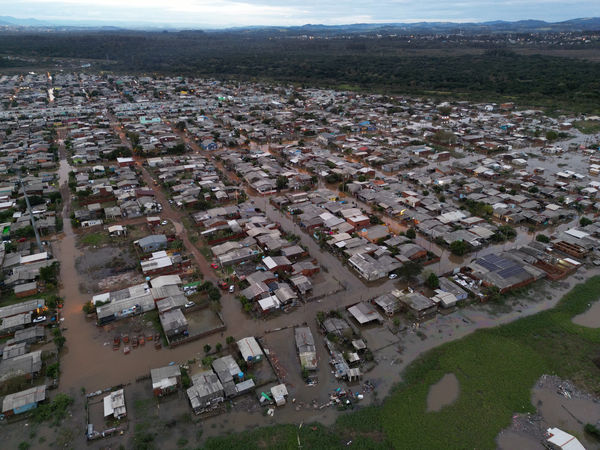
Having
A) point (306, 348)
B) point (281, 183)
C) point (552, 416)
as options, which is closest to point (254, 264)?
point (306, 348)

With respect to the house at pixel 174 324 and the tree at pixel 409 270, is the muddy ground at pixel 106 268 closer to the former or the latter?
the house at pixel 174 324

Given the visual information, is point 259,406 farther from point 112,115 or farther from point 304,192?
point 112,115

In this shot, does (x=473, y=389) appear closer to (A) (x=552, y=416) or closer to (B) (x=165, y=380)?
(A) (x=552, y=416)

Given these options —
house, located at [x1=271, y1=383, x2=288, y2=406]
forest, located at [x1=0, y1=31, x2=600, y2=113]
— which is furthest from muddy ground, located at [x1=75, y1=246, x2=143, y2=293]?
forest, located at [x1=0, y1=31, x2=600, y2=113]

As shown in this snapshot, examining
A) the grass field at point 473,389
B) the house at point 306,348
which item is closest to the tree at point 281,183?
the house at point 306,348

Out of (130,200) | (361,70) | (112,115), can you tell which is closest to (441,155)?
(130,200)

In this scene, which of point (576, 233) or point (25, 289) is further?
point (576, 233)

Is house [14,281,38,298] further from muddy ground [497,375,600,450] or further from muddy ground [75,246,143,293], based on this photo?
muddy ground [497,375,600,450]
